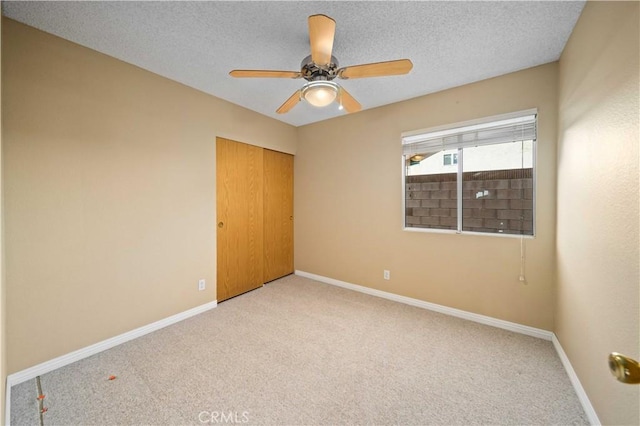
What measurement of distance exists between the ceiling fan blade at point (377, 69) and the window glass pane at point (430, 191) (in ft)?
5.01

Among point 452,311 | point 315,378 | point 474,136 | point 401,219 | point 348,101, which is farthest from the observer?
point 401,219

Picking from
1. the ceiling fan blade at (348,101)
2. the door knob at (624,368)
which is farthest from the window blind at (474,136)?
the door knob at (624,368)

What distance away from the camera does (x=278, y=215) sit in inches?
164

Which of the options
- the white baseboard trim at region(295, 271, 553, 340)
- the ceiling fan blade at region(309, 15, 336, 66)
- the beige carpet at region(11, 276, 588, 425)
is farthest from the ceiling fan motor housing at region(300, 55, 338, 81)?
the white baseboard trim at region(295, 271, 553, 340)

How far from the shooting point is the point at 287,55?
220cm

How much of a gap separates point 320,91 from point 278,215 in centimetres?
254

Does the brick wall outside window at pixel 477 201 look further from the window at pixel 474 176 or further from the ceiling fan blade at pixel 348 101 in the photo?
the ceiling fan blade at pixel 348 101

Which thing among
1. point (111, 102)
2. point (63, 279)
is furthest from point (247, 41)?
point (63, 279)

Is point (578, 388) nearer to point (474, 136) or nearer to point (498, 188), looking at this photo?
point (498, 188)

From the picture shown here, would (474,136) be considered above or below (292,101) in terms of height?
below

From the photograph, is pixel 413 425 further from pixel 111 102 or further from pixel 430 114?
pixel 111 102

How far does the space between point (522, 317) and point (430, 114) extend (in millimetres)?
2317

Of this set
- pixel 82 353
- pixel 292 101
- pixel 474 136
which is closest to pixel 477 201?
pixel 474 136

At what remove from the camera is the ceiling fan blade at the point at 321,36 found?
1.42 meters
